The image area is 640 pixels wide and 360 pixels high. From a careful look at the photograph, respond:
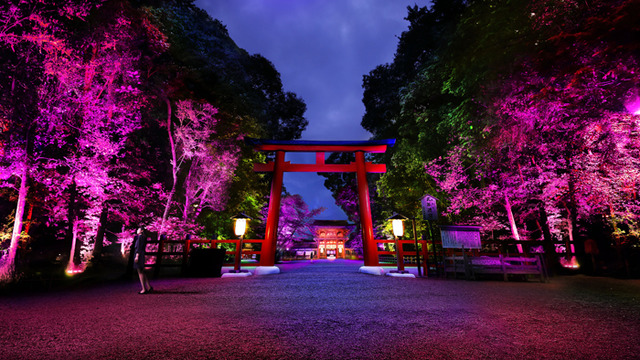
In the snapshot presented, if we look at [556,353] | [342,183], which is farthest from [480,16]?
[342,183]

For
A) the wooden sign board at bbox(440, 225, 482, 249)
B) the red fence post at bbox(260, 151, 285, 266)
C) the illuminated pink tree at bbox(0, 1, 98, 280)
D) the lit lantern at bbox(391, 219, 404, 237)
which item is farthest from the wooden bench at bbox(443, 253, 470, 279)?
the illuminated pink tree at bbox(0, 1, 98, 280)

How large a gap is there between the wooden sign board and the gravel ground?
3260 millimetres

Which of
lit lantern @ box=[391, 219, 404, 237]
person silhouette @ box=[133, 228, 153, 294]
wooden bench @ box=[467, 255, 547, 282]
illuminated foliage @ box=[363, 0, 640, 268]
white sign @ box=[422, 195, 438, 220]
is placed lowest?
wooden bench @ box=[467, 255, 547, 282]

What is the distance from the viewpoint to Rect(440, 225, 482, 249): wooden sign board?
311 inches

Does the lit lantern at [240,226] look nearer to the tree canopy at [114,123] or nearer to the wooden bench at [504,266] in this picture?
the tree canopy at [114,123]

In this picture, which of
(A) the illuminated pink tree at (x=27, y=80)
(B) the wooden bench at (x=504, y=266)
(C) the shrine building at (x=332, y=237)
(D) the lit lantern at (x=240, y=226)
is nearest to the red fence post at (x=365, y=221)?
(B) the wooden bench at (x=504, y=266)

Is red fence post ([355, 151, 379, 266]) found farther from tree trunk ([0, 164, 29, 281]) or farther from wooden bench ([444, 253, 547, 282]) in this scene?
tree trunk ([0, 164, 29, 281])

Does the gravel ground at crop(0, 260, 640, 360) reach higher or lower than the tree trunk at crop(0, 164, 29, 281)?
lower

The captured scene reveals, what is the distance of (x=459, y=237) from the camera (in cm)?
801

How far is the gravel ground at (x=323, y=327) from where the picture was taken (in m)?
2.15

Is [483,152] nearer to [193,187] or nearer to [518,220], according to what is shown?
[518,220]

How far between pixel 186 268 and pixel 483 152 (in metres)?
11.1

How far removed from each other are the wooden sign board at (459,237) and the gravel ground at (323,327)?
3260 millimetres

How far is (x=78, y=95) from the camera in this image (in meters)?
8.92
